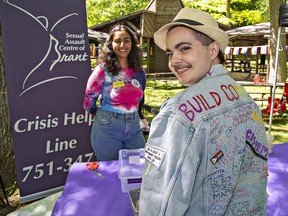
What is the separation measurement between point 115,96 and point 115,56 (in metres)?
0.41

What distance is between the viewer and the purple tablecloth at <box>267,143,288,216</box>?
221 cm

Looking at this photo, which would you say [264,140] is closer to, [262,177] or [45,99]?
[262,177]

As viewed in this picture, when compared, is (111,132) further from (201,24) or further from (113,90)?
(201,24)

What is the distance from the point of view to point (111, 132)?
320cm

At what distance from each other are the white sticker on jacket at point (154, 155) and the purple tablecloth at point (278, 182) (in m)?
1.26

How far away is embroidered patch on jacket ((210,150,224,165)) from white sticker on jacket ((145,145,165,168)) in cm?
18

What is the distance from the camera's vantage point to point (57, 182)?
13.3 feet

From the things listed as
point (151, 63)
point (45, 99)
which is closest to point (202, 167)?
point (45, 99)

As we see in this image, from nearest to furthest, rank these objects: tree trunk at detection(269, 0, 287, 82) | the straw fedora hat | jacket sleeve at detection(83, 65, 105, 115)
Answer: the straw fedora hat
jacket sleeve at detection(83, 65, 105, 115)
tree trunk at detection(269, 0, 287, 82)

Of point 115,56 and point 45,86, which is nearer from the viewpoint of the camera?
point 115,56

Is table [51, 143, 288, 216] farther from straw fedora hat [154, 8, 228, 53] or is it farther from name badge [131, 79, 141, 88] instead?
straw fedora hat [154, 8, 228, 53]

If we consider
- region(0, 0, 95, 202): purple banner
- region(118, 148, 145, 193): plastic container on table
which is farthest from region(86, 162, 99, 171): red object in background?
region(0, 0, 95, 202): purple banner

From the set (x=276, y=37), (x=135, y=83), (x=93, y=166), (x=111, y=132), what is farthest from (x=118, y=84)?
(x=276, y=37)

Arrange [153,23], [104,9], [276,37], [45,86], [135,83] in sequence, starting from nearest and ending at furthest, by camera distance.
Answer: [135,83]
[45,86]
[276,37]
[153,23]
[104,9]
